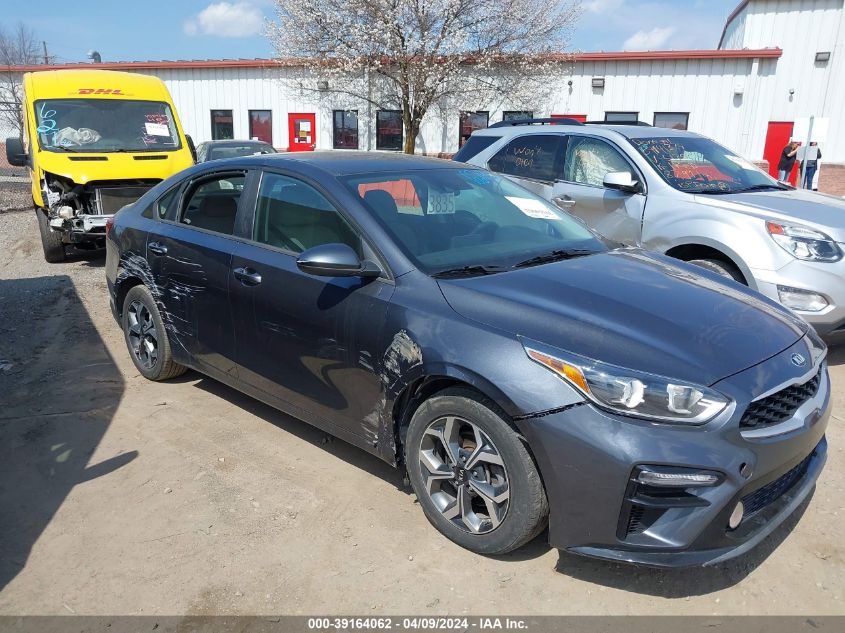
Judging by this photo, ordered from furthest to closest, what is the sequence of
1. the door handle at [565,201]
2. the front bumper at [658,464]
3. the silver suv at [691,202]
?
the door handle at [565,201]
the silver suv at [691,202]
the front bumper at [658,464]

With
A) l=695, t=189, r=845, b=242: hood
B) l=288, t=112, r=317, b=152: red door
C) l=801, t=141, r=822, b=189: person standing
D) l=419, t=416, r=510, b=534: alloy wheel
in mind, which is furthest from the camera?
l=288, t=112, r=317, b=152: red door

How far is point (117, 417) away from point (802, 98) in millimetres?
21796

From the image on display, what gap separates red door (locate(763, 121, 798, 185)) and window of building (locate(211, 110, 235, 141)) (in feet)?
57.8

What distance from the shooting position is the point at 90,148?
29.7 feet

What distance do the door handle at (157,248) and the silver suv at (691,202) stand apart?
11.6 feet

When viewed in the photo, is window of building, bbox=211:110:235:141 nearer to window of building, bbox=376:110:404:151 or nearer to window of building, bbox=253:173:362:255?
window of building, bbox=376:110:404:151

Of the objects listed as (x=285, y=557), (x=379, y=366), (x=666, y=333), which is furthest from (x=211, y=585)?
(x=666, y=333)

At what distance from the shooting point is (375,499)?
3375 mm

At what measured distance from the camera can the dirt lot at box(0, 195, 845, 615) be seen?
2.67 metres

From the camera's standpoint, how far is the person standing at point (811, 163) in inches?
631

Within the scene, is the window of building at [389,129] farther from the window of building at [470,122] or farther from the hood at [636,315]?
the hood at [636,315]

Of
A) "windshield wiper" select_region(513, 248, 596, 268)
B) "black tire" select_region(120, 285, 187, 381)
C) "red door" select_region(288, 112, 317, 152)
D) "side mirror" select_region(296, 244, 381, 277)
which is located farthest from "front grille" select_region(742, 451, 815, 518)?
"red door" select_region(288, 112, 317, 152)

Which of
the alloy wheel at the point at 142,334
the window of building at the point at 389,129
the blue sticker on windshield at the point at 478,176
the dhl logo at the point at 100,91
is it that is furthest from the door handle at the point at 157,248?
the window of building at the point at 389,129

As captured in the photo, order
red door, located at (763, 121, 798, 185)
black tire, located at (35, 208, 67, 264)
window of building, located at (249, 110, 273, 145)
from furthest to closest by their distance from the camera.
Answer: window of building, located at (249, 110, 273, 145) < red door, located at (763, 121, 798, 185) < black tire, located at (35, 208, 67, 264)
